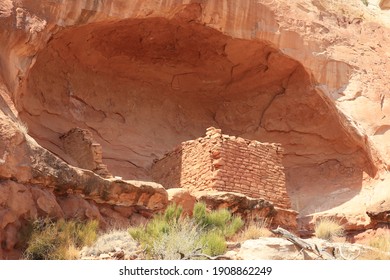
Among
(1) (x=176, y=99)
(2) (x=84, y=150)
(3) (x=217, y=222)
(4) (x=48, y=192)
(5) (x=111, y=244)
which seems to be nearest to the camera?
(5) (x=111, y=244)

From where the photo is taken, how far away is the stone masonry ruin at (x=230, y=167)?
11.5m

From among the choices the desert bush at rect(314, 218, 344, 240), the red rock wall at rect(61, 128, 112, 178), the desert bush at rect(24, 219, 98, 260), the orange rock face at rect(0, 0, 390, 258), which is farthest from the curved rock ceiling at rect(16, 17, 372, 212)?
the desert bush at rect(24, 219, 98, 260)

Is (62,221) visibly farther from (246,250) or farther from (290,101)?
(290,101)

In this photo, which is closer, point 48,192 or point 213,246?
point 213,246

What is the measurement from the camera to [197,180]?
11781 millimetres

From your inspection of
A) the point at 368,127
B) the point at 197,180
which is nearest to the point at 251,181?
the point at 197,180

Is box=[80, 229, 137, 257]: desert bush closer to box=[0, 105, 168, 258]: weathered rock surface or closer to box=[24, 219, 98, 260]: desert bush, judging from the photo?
box=[24, 219, 98, 260]: desert bush

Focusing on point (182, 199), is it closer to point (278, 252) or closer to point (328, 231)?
Result: point (328, 231)

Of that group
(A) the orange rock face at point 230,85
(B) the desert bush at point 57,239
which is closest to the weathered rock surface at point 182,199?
(B) the desert bush at point 57,239

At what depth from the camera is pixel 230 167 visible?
1159 centimetres

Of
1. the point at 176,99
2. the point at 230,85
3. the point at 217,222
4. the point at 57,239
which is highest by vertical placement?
the point at 230,85

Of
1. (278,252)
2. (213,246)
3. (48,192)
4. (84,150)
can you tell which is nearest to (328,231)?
(278,252)

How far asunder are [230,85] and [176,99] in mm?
1586

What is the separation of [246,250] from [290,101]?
28.6ft
